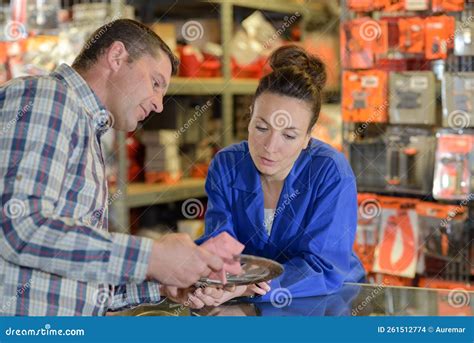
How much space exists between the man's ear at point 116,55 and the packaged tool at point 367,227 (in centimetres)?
268

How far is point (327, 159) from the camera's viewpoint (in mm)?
2514

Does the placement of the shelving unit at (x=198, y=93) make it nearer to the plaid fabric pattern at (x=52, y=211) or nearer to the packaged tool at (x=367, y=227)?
the packaged tool at (x=367, y=227)

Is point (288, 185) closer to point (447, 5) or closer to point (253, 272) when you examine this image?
point (253, 272)

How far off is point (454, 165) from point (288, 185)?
1766 mm

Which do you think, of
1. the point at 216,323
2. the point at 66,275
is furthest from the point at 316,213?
the point at 66,275

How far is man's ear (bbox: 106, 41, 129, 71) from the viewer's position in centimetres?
176

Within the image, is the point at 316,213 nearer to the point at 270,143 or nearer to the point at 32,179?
the point at 270,143

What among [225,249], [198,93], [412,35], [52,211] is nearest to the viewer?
[52,211]

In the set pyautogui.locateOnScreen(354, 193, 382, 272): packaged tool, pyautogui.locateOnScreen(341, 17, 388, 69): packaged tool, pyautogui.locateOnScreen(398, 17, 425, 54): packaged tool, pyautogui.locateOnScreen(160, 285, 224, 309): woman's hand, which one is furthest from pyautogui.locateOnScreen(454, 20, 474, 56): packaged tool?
pyautogui.locateOnScreen(160, 285, 224, 309): woman's hand

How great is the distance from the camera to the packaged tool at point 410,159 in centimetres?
405

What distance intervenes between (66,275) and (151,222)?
324 cm

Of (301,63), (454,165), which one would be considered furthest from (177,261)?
(454,165)

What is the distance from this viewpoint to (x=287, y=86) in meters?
2.51

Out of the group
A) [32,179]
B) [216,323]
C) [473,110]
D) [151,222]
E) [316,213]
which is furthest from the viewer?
[151,222]
